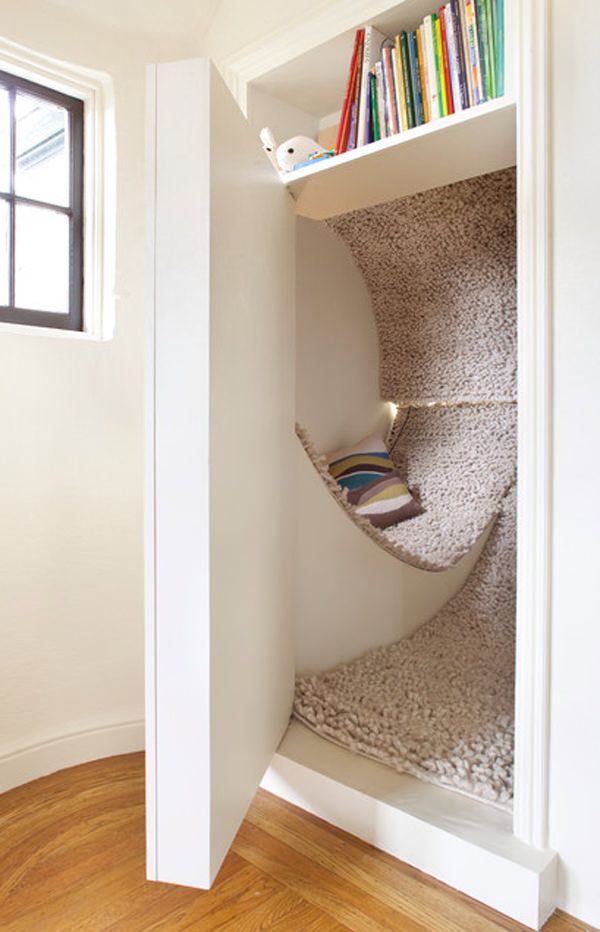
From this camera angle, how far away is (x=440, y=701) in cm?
171

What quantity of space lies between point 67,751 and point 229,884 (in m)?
0.65

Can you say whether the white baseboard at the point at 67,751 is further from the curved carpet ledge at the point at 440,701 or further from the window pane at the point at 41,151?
the window pane at the point at 41,151

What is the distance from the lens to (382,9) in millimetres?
1464

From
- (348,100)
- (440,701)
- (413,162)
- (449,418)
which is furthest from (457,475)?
(348,100)

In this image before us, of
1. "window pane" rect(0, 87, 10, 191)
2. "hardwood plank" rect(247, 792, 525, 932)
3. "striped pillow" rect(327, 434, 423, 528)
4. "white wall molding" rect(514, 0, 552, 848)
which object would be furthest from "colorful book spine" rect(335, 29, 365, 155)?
"hardwood plank" rect(247, 792, 525, 932)

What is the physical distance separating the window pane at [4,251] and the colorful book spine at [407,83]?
3.34ft

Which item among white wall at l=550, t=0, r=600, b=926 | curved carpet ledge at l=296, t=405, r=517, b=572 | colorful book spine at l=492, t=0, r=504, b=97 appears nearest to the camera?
white wall at l=550, t=0, r=600, b=926

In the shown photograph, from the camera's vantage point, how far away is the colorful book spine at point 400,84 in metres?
1.40

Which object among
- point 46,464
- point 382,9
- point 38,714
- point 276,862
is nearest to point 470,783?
point 276,862

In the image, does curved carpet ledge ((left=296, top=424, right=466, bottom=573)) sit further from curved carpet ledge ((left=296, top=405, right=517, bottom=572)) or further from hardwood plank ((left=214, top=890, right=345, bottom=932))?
hardwood plank ((left=214, top=890, right=345, bottom=932))

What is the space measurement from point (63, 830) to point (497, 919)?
0.90 metres

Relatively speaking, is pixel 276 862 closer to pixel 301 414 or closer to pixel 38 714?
pixel 38 714

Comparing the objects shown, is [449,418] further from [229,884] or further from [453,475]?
[229,884]

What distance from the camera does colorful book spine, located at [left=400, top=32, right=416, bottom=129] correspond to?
1.39 m
